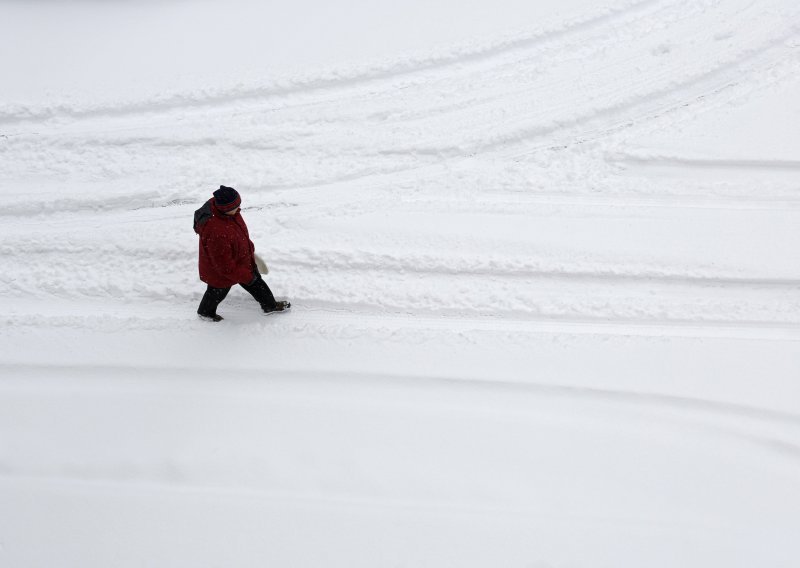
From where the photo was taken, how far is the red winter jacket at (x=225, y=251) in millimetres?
3285

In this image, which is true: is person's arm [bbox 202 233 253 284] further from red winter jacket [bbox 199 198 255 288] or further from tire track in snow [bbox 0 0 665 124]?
tire track in snow [bbox 0 0 665 124]

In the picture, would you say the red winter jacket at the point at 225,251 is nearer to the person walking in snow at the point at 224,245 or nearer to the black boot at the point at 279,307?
the person walking in snow at the point at 224,245

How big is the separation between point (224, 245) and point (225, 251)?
0.04 m

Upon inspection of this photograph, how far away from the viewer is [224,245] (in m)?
3.31

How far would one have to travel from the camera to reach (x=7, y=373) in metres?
3.88

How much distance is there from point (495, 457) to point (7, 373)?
327cm

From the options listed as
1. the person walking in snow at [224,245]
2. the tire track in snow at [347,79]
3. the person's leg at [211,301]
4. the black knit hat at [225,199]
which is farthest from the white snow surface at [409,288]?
the black knit hat at [225,199]

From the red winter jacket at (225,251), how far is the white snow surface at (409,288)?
2.01 ft

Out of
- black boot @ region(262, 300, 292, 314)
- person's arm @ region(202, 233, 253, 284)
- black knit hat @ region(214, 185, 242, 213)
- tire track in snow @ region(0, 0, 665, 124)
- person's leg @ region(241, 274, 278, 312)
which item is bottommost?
black boot @ region(262, 300, 292, 314)

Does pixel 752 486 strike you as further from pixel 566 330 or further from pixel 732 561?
Result: pixel 566 330

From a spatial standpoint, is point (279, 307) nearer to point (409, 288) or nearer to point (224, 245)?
point (224, 245)

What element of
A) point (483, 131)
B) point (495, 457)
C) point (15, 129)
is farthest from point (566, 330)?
point (15, 129)

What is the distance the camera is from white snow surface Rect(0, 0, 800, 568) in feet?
11.4

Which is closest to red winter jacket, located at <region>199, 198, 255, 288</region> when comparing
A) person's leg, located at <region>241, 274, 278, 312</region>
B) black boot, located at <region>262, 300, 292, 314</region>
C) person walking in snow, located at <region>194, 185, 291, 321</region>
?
person walking in snow, located at <region>194, 185, 291, 321</region>
